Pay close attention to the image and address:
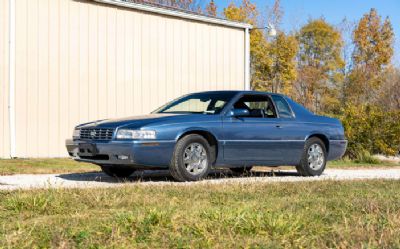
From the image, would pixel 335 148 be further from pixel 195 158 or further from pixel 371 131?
pixel 371 131

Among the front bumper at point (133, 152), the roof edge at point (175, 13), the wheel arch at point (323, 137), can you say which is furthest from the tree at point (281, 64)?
the front bumper at point (133, 152)

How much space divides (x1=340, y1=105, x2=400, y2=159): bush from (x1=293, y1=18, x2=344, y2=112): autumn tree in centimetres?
2702

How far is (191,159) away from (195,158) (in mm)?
67

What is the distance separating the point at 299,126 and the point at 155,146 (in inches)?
115

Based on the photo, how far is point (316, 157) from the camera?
11.6 metres

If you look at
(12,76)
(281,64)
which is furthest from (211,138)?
(281,64)

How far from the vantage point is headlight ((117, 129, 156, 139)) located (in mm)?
9414

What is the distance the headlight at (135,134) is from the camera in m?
9.41

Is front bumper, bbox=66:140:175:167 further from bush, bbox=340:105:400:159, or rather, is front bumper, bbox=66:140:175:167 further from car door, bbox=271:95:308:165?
bush, bbox=340:105:400:159

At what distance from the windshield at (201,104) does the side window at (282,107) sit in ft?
2.90

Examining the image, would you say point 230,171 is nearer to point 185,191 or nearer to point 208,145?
point 208,145

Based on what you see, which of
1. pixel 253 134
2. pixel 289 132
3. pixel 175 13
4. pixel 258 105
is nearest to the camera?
pixel 253 134

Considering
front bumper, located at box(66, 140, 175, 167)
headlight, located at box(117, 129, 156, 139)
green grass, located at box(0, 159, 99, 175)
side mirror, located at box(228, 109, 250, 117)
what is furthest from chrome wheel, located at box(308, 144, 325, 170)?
green grass, located at box(0, 159, 99, 175)

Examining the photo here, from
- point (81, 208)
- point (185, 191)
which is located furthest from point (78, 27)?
point (81, 208)
